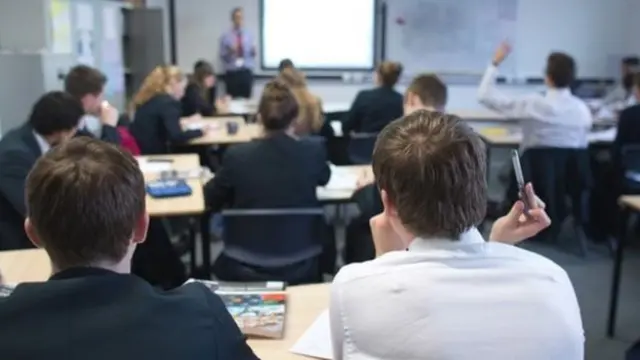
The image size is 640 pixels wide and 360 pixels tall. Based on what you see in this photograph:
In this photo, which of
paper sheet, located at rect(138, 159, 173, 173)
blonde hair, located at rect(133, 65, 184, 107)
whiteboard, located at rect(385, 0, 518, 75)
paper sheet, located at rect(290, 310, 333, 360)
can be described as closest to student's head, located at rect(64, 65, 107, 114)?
paper sheet, located at rect(138, 159, 173, 173)

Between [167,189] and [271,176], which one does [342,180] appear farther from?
[167,189]

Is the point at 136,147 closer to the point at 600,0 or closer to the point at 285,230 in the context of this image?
the point at 285,230

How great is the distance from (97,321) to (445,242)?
61 centimetres

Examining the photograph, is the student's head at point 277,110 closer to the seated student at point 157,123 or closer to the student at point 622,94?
the seated student at point 157,123

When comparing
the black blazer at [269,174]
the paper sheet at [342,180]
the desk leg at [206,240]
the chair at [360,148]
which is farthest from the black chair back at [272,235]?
the chair at [360,148]

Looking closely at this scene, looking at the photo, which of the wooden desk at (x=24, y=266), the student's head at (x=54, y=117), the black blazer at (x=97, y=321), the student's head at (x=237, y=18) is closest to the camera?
the black blazer at (x=97, y=321)

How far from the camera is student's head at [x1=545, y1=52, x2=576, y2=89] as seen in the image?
4582mm

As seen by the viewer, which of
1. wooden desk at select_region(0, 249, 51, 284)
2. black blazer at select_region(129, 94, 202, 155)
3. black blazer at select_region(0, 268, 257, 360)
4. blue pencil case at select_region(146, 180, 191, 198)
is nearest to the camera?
black blazer at select_region(0, 268, 257, 360)

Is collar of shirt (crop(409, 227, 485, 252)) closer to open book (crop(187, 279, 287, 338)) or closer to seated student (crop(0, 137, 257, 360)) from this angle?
seated student (crop(0, 137, 257, 360))

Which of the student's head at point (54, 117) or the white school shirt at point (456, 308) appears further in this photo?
the student's head at point (54, 117)

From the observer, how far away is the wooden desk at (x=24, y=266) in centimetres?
218

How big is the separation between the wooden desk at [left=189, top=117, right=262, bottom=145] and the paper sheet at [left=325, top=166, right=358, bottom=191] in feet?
2.94

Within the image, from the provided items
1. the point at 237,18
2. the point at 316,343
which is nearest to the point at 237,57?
the point at 237,18

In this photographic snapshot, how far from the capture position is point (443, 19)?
8734 millimetres
